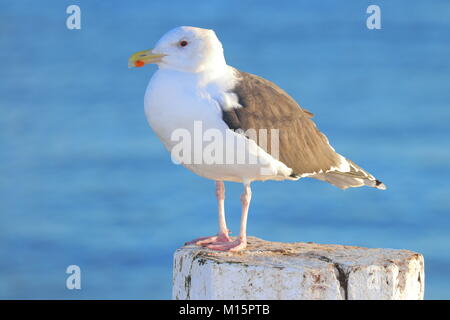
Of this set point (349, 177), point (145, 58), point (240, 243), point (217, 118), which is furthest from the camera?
point (349, 177)

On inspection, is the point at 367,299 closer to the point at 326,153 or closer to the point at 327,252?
the point at 327,252

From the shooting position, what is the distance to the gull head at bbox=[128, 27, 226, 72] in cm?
867

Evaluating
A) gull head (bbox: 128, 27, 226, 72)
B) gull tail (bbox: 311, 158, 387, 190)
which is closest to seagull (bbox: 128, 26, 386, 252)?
gull head (bbox: 128, 27, 226, 72)

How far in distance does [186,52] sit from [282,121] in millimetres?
1110

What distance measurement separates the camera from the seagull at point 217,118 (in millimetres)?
8406

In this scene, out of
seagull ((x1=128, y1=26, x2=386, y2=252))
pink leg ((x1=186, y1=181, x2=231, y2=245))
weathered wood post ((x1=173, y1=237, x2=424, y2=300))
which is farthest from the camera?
pink leg ((x1=186, y1=181, x2=231, y2=245))

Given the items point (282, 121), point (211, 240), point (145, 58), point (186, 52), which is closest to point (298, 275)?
point (211, 240)

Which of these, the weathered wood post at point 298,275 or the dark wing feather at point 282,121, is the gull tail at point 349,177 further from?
the weathered wood post at point 298,275

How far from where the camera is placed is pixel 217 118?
8.39 m

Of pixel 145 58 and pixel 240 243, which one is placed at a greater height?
pixel 145 58

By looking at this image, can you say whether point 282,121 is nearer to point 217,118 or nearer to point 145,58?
point 217,118

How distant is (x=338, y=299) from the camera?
7.52 metres

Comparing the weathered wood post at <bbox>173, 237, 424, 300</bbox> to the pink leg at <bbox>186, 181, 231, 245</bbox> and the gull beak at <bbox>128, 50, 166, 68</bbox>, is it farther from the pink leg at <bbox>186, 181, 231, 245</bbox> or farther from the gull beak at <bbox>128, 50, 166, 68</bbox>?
the gull beak at <bbox>128, 50, 166, 68</bbox>

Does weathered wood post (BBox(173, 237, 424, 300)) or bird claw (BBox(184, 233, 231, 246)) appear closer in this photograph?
weathered wood post (BBox(173, 237, 424, 300))
